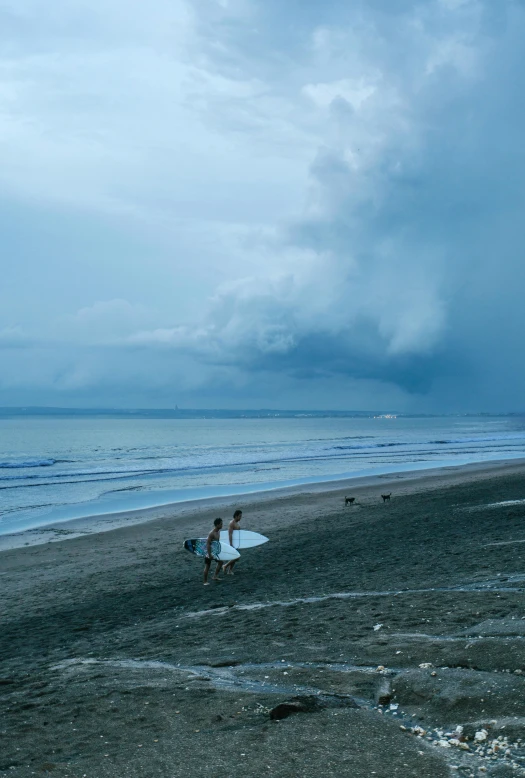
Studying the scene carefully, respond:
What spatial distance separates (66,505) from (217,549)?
2106cm

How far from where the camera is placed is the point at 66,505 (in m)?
34.7

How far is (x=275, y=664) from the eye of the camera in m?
9.03

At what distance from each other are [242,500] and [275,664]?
24.8 metres

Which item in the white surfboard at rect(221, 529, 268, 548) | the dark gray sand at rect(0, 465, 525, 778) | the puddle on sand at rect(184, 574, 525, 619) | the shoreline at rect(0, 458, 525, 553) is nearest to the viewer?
the dark gray sand at rect(0, 465, 525, 778)

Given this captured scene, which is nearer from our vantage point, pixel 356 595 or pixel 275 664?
pixel 275 664

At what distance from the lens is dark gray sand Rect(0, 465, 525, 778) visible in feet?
21.2

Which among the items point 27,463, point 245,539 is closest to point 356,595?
point 245,539

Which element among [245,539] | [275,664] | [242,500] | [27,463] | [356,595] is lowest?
[27,463]

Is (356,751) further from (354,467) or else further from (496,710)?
(354,467)

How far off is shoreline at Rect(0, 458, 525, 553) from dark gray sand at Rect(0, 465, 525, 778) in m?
6.24

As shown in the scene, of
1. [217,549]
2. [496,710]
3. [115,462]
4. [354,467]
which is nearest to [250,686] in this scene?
[496,710]

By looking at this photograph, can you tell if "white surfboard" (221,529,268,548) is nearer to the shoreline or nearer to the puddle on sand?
the puddle on sand

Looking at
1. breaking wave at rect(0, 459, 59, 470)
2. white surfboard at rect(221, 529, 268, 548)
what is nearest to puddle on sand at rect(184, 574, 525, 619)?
white surfboard at rect(221, 529, 268, 548)

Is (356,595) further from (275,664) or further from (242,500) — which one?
(242,500)
